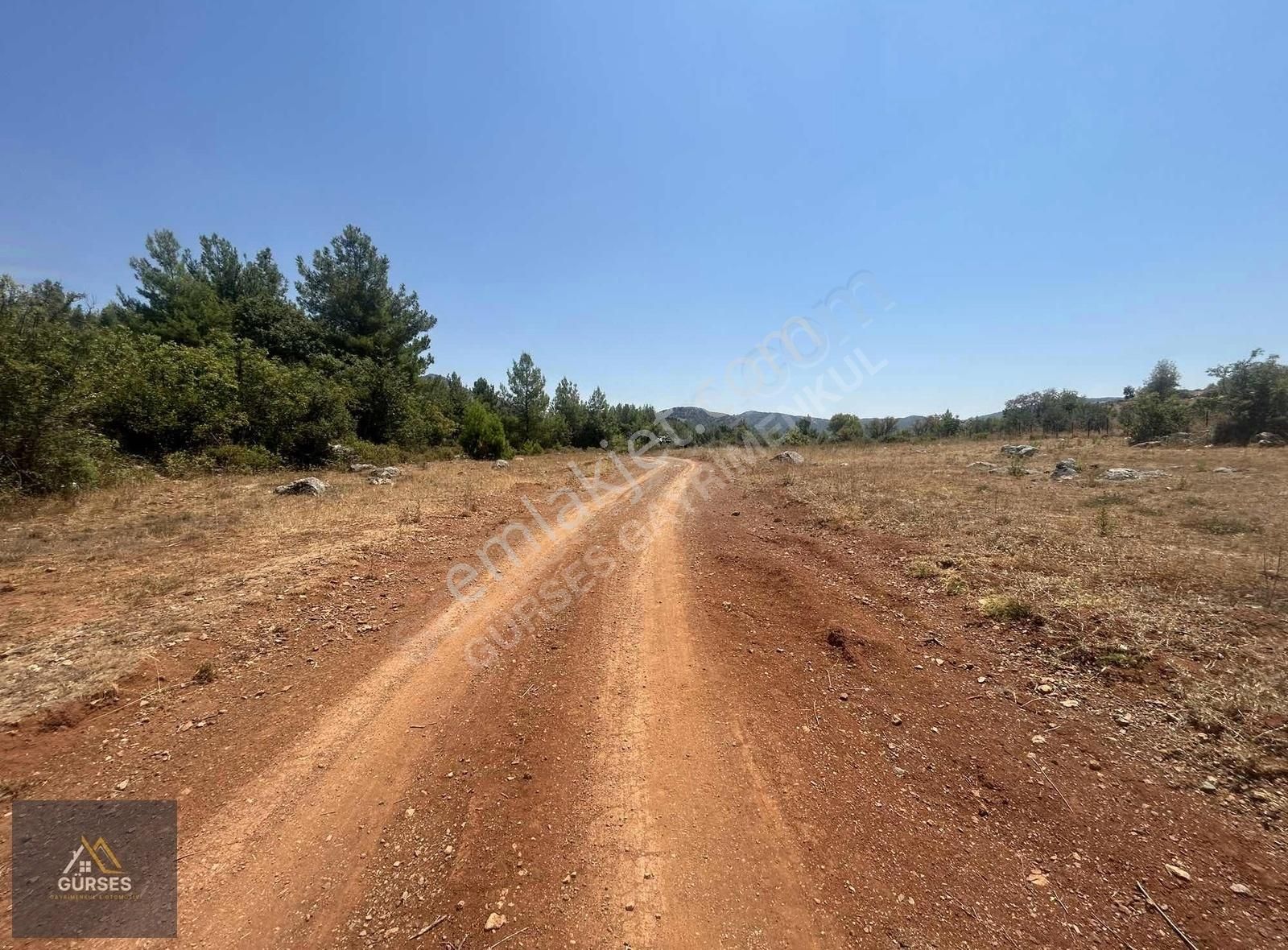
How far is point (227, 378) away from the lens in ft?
59.1

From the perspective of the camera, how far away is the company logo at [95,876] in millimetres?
2549

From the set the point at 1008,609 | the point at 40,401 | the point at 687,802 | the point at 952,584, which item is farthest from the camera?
the point at 40,401

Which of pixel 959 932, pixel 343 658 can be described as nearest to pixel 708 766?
pixel 959 932

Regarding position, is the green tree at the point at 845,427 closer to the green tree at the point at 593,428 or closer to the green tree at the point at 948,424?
the green tree at the point at 948,424

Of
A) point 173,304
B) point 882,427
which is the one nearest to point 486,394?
point 173,304

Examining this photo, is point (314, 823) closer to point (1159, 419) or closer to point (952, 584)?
point (952, 584)

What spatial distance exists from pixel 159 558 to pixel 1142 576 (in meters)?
15.0

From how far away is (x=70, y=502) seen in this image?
1002cm

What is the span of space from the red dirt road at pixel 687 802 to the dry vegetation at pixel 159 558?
4.26 feet

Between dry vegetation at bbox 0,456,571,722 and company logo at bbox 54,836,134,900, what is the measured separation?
202 cm

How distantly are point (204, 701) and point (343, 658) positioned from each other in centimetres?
113

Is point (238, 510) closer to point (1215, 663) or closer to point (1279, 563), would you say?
point (1215, 663)

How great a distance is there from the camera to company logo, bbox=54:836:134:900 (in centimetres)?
255

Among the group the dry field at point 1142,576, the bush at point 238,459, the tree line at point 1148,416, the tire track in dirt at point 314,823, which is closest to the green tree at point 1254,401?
the tree line at point 1148,416
